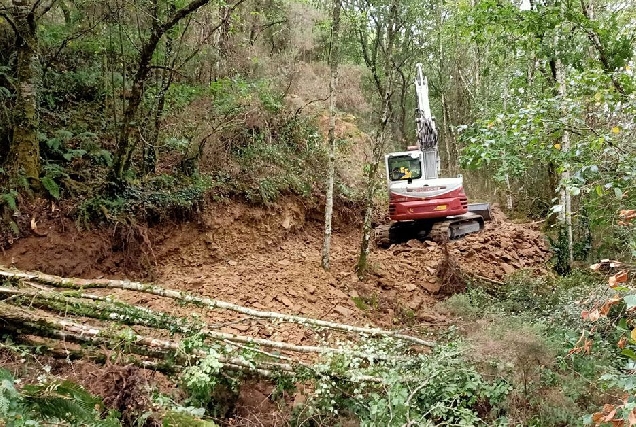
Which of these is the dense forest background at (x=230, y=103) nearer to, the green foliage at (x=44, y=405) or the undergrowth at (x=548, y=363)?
the undergrowth at (x=548, y=363)

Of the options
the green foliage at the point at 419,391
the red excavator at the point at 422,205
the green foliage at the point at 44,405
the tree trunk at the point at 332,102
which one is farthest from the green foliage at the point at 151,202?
the green foliage at the point at 44,405

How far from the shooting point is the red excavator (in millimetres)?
11453

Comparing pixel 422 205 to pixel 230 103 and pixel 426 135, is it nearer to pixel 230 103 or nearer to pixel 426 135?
pixel 426 135

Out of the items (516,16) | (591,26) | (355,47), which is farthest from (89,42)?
(355,47)

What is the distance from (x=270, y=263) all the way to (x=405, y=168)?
5.31 m

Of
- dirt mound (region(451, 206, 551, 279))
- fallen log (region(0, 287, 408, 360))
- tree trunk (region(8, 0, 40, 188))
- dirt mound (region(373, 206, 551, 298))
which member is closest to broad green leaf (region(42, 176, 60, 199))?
tree trunk (region(8, 0, 40, 188))

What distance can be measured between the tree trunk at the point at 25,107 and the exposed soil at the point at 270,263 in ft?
2.89

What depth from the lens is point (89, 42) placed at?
27.3 ft

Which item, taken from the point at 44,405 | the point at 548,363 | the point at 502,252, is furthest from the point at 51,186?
the point at 502,252

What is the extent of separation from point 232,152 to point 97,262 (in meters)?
4.09

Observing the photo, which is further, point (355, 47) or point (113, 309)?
point (355, 47)

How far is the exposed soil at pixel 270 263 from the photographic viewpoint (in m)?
6.89

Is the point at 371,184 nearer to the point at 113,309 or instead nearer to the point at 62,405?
the point at 113,309

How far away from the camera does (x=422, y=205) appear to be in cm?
1144
